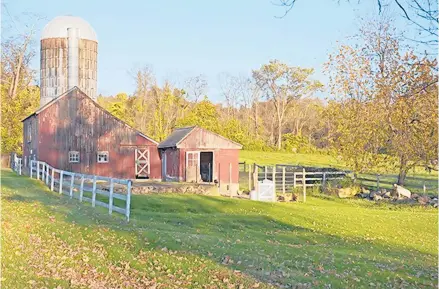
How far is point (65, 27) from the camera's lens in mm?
44250

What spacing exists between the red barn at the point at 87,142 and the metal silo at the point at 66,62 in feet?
19.9

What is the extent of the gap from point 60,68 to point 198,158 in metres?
14.9

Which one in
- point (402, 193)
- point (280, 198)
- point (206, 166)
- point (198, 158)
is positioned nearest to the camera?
point (280, 198)

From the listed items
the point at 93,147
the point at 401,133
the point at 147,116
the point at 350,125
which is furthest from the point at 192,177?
the point at 147,116

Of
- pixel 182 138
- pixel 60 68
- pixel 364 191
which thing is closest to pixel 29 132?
pixel 60 68

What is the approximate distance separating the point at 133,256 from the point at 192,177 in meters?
23.5

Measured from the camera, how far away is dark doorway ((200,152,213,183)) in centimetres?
3647

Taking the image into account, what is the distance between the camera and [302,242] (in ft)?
54.3

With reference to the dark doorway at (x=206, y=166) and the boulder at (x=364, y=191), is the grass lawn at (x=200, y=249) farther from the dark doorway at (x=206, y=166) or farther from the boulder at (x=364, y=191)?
the dark doorway at (x=206, y=166)

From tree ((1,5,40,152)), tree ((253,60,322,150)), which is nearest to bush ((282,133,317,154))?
tree ((253,60,322,150))

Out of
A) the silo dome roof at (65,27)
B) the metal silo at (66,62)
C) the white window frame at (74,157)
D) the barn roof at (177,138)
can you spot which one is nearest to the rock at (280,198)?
the barn roof at (177,138)

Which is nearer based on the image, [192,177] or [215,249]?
[215,249]

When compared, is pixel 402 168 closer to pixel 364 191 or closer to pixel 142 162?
pixel 364 191

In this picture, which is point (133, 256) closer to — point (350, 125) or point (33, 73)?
point (350, 125)
